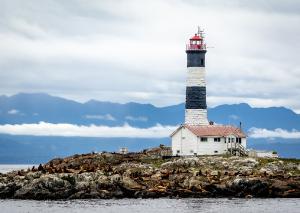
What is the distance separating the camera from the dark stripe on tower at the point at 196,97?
12481cm

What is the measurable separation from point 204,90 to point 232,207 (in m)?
35.4

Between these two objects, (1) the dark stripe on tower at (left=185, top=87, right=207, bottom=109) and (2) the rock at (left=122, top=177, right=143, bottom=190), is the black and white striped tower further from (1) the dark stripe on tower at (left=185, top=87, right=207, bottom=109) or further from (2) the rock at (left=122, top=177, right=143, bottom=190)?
(2) the rock at (left=122, top=177, right=143, bottom=190)

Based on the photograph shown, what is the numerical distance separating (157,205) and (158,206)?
57 cm

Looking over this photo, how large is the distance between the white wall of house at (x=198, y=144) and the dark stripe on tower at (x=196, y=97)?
12.1 feet

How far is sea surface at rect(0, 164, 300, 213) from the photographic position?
3593 inches

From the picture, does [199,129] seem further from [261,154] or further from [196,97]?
[261,154]

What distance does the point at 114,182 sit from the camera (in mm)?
101188

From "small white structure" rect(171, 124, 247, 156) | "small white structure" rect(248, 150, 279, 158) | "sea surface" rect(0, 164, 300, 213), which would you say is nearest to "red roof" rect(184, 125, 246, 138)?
"small white structure" rect(171, 124, 247, 156)

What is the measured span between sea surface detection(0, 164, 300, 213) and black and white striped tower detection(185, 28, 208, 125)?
27.7 meters

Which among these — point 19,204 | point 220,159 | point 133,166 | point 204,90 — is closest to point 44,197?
point 19,204

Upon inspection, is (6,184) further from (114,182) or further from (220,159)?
(220,159)

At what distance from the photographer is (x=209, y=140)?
123500 millimetres

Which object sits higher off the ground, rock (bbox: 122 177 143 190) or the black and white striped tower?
the black and white striped tower

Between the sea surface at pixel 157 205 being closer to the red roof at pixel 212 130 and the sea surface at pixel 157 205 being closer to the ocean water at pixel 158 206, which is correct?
the ocean water at pixel 158 206
